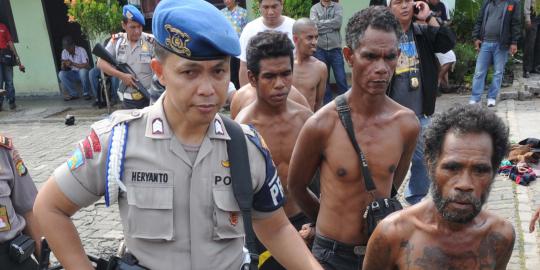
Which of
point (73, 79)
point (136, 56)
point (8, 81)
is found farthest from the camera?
point (73, 79)

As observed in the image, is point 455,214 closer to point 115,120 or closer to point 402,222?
point 402,222

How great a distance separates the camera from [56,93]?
14547 millimetres

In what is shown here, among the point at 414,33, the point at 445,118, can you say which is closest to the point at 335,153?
the point at 445,118

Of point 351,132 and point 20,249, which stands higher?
point 351,132

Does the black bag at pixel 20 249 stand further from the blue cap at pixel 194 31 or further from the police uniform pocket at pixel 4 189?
the blue cap at pixel 194 31

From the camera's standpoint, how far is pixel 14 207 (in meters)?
3.03

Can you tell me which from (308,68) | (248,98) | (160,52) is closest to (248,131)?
(160,52)

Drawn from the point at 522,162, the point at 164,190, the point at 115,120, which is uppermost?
the point at 115,120

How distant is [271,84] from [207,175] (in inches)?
72.3

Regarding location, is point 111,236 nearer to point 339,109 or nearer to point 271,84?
point 271,84

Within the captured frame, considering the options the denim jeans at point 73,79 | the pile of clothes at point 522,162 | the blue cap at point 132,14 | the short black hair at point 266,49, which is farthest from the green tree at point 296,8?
the short black hair at point 266,49

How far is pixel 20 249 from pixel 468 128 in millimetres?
2279

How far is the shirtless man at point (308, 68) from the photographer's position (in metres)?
5.47

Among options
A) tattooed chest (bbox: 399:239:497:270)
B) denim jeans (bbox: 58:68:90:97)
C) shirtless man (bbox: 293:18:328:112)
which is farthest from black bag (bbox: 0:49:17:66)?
tattooed chest (bbox: 399:239:497:270)
